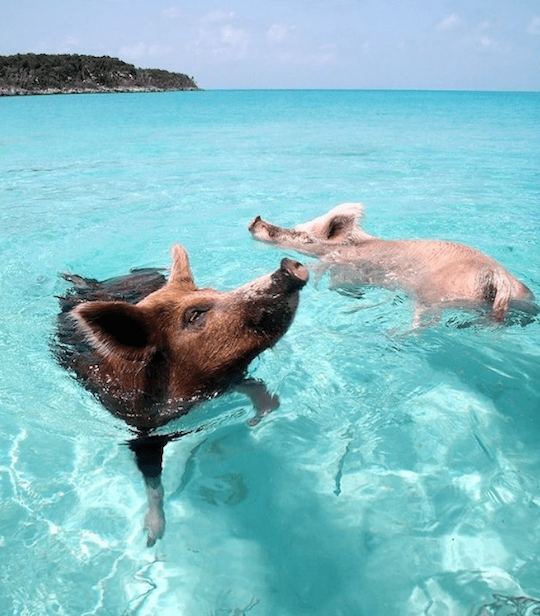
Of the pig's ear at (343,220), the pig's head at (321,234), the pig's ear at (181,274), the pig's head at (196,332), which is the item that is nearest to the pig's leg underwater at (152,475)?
the pig's head at (196,332)

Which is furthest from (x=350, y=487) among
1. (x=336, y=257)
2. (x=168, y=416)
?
(x=336, y=257)

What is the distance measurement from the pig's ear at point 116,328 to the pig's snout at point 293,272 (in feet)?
2.90

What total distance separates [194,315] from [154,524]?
4.02ft

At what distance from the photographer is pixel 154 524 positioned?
3621 millimetres

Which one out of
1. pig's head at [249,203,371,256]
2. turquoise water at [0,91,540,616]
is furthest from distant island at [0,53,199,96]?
turquoise water at [0,91,540,616]

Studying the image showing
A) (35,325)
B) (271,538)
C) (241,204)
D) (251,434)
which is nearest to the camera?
(271,538)

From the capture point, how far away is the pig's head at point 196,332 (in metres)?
3.61

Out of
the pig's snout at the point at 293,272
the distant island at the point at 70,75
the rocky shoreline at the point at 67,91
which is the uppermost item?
the pig's snout at the point at 293,272

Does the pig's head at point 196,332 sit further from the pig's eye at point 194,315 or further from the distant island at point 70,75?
the distant island at point 70,75

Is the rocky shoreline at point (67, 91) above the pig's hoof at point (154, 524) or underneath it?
underneath

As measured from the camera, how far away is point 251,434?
4496 millimetres

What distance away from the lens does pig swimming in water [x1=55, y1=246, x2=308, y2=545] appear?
11.7 feet

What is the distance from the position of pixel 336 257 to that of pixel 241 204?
725 cm

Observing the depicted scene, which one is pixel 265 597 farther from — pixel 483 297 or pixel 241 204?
pixel 241 204
